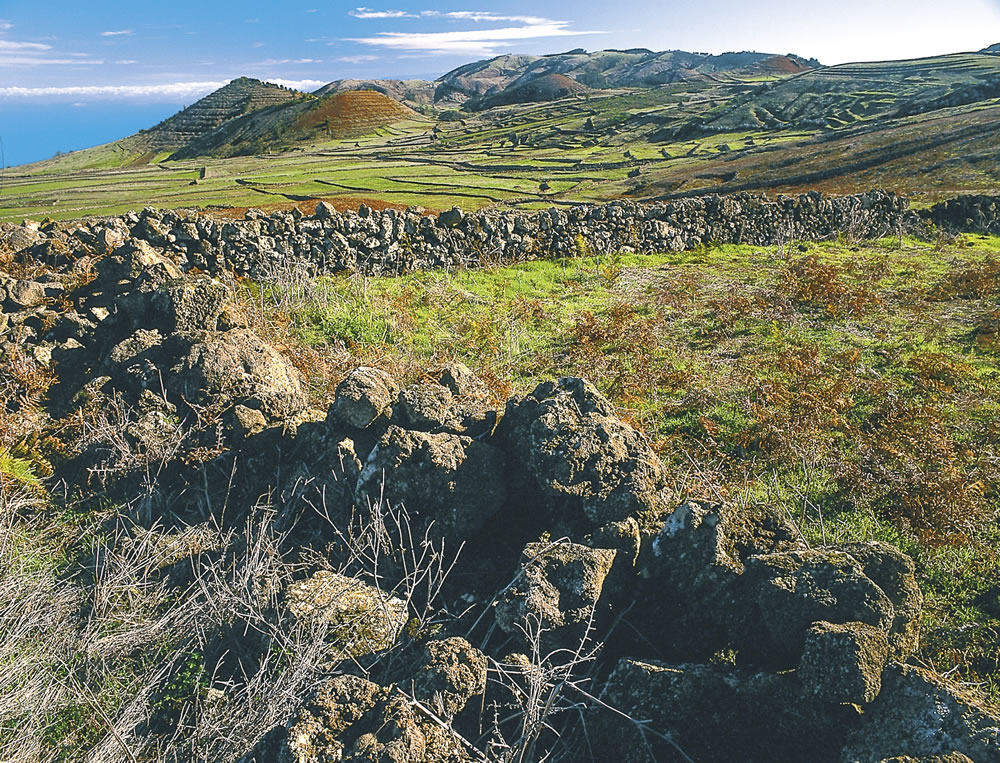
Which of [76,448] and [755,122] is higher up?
[755,122]

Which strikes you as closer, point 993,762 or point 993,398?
point 993,762

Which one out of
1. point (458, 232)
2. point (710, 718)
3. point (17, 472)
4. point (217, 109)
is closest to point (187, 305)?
point (17, 472)

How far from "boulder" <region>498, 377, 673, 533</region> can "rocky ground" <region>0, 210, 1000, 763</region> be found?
0.07 ft

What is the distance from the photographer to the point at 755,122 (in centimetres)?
7406

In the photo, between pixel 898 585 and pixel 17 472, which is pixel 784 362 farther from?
pixel 17 472

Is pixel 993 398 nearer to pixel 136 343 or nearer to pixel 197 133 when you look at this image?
pixel 136 343

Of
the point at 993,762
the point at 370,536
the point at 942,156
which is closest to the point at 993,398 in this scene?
the point at 993,762

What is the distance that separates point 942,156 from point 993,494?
1493 inches

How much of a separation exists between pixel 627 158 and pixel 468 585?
5964cm

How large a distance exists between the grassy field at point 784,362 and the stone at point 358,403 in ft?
7.40

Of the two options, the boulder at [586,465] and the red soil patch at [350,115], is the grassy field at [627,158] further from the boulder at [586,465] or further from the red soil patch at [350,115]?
the boulder at [586,465]

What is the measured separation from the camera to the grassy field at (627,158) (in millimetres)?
34188

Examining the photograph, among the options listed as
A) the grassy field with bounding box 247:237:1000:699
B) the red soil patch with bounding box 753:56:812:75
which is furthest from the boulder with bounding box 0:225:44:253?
the red soil patch with bounding box 753:56:812:75

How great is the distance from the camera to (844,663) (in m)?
2.75
